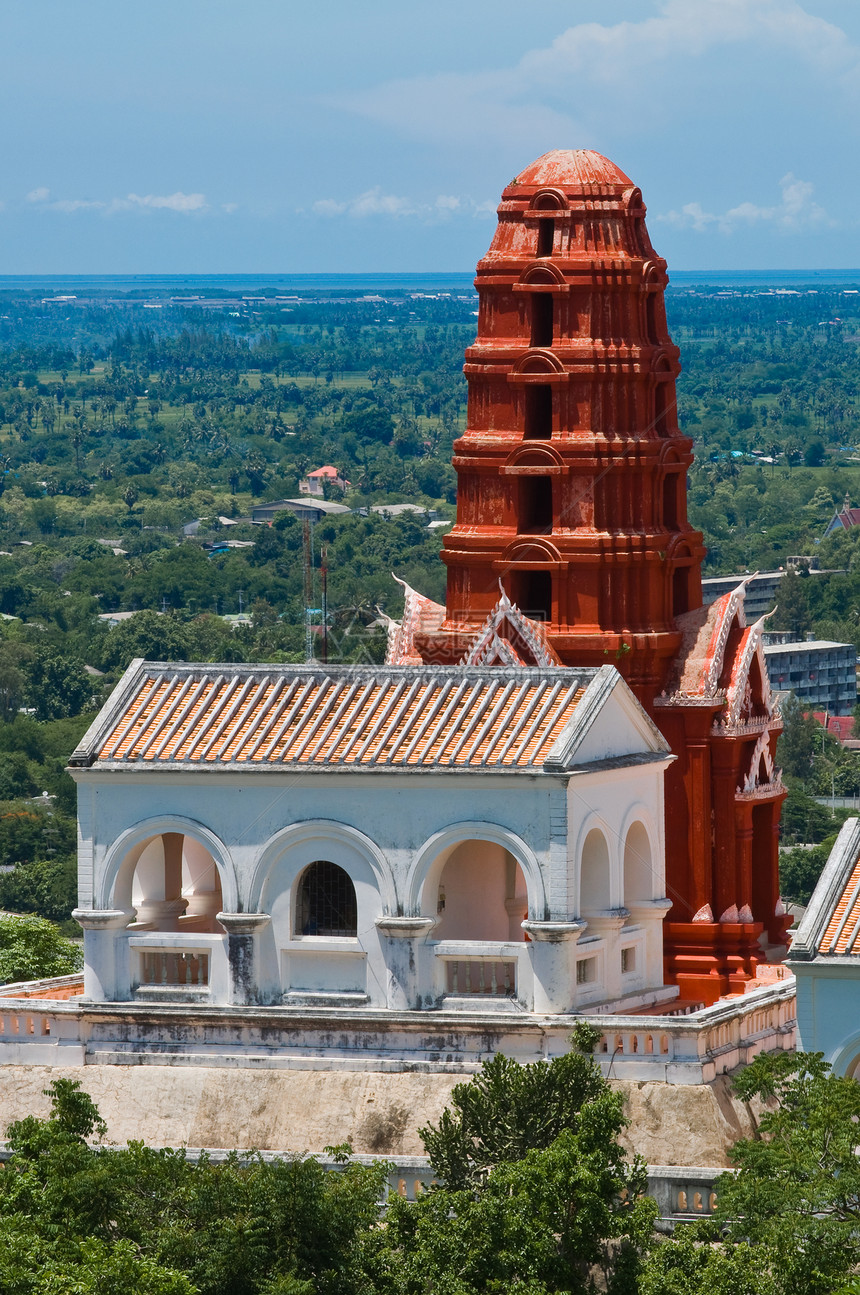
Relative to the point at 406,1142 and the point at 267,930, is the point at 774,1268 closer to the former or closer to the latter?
the point at 406,1142

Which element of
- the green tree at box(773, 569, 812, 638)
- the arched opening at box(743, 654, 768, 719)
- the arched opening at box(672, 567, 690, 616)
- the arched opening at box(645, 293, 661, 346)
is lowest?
the green tree at box(773, 569, 812, 638)

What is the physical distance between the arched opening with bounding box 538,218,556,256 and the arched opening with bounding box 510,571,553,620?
4.11 meters

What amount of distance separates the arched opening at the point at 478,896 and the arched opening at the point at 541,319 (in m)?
6.72

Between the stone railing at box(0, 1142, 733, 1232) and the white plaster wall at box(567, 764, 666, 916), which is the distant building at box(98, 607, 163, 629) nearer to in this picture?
the white plaster wall at box(567, 764, 666, 916)

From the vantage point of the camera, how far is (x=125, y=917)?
3522 cm

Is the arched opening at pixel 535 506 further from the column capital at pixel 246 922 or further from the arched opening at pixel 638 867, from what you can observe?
the column capital at pixel 246 922

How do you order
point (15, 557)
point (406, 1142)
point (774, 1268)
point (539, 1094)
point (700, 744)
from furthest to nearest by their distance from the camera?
point (15, 557), point (700, 744), point (406, 1142), point (539, 1094), point (774, 1268)

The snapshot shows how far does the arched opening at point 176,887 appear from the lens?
37.8 m

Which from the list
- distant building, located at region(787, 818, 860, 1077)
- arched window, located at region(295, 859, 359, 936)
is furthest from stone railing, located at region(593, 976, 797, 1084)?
arched window, located at region(295, 859, 359, 936)

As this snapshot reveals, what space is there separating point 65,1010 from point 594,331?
10.8m

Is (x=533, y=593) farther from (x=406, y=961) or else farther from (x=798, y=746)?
(x=798, y=746)

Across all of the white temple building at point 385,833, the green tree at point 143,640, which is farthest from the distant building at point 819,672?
the white temple building at point 385,833

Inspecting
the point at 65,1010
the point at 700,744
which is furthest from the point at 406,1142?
the point at 700,744

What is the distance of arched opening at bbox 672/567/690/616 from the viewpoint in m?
38.8
